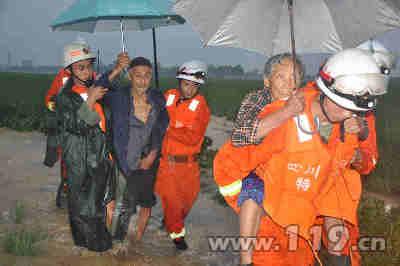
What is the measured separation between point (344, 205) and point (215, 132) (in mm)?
15704

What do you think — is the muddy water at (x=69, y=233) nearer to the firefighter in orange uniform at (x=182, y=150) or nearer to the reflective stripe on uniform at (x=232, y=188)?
the firefighter in orange uniform at (x=182, y=150)

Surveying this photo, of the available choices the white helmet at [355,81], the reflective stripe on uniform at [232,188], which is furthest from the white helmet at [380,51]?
the reflective stripe on uniform at [232,188]

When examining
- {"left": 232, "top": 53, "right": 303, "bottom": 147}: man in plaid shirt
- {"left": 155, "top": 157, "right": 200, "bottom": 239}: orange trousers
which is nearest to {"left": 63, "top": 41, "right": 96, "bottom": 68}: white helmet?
{"left": 155, "top": 157, "right": 200, "bottom": 239}: orange trousers

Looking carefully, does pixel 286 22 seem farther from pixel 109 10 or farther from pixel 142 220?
pixel 142 220

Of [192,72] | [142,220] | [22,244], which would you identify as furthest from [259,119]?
[22,244]

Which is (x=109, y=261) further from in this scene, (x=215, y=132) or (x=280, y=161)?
(x=215, y=132)

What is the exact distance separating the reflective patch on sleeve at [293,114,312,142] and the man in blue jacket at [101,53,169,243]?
2.49 metres

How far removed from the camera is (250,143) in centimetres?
249

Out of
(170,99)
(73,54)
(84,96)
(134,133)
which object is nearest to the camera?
(84,96)

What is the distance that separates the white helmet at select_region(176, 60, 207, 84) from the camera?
5156mm

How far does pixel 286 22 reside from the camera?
11.3 feet

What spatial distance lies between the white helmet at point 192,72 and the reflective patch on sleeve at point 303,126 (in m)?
2.88

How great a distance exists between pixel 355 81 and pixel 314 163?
1.70 feet

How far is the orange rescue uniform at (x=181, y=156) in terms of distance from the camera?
198 inches
